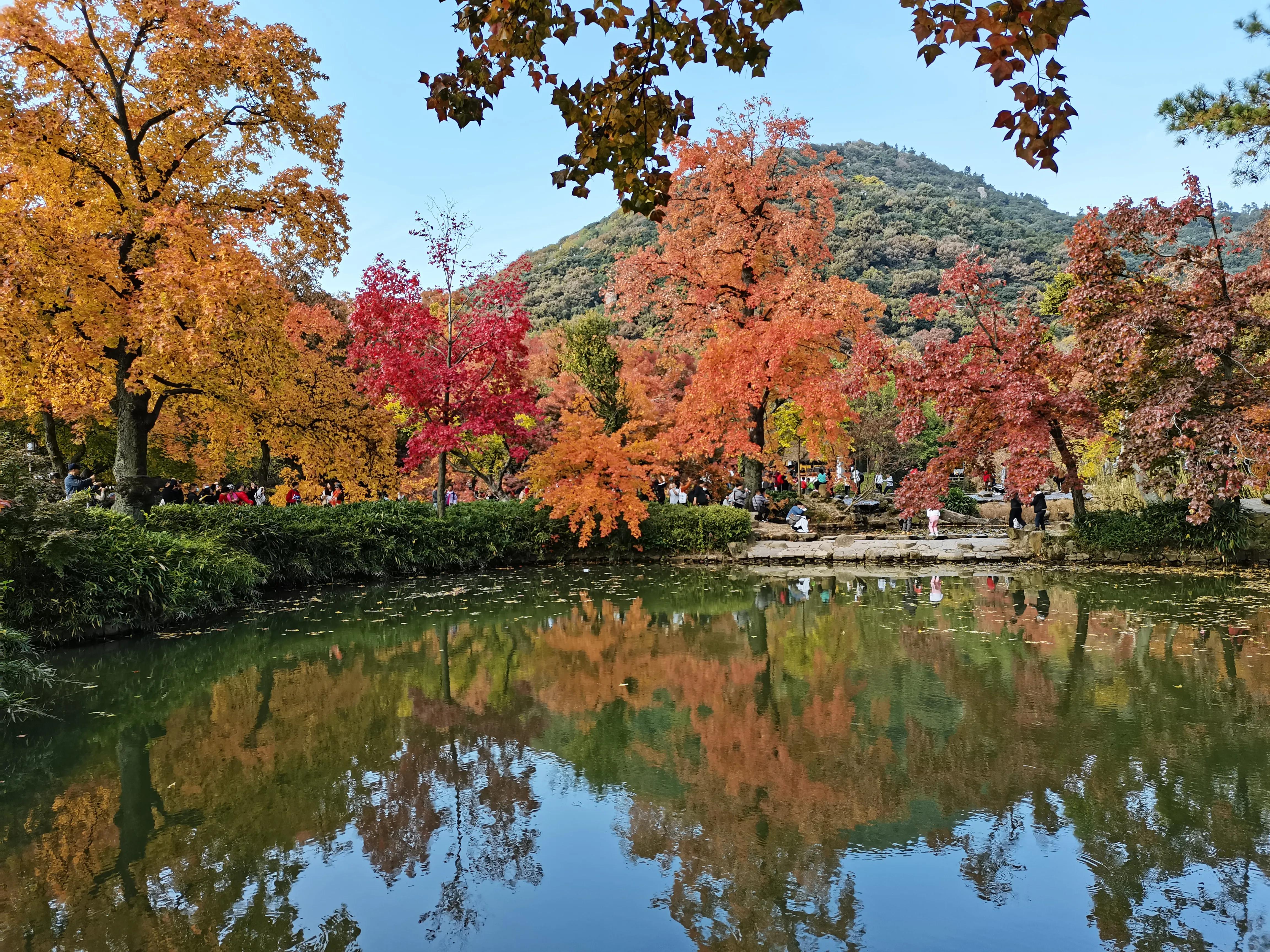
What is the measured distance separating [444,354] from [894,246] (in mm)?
46790

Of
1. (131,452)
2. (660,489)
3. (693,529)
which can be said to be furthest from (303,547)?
(660,489)

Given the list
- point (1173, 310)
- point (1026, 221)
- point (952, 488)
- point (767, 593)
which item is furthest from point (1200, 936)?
point (1026, 221)

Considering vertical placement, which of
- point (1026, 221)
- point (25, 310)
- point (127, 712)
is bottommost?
point (127, 712)

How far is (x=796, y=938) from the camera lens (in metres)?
3.03

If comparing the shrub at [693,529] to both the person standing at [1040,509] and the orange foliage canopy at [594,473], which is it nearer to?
the orange foliage canopy at [594,473]

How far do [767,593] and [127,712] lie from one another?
865 centimetres

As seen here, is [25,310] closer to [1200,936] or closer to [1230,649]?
[1200,936]

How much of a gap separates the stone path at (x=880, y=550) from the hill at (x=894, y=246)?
2738cm

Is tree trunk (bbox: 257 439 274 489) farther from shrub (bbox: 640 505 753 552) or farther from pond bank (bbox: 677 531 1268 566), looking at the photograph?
pond bank (bbox: 677 531 1268 566)

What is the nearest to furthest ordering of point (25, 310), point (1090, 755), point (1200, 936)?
point (1200, 936) → point (1090, 755) → point (25, 310)

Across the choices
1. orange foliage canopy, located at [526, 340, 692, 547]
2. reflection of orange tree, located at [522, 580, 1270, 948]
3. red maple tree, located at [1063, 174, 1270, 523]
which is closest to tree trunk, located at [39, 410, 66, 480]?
orange foliage canopy, located at [526, 340, 692, 547]

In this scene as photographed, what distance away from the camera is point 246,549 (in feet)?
40.2

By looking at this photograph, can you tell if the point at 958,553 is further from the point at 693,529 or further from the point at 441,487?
the point at 441,487

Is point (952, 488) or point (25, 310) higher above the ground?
point (25, 310)
